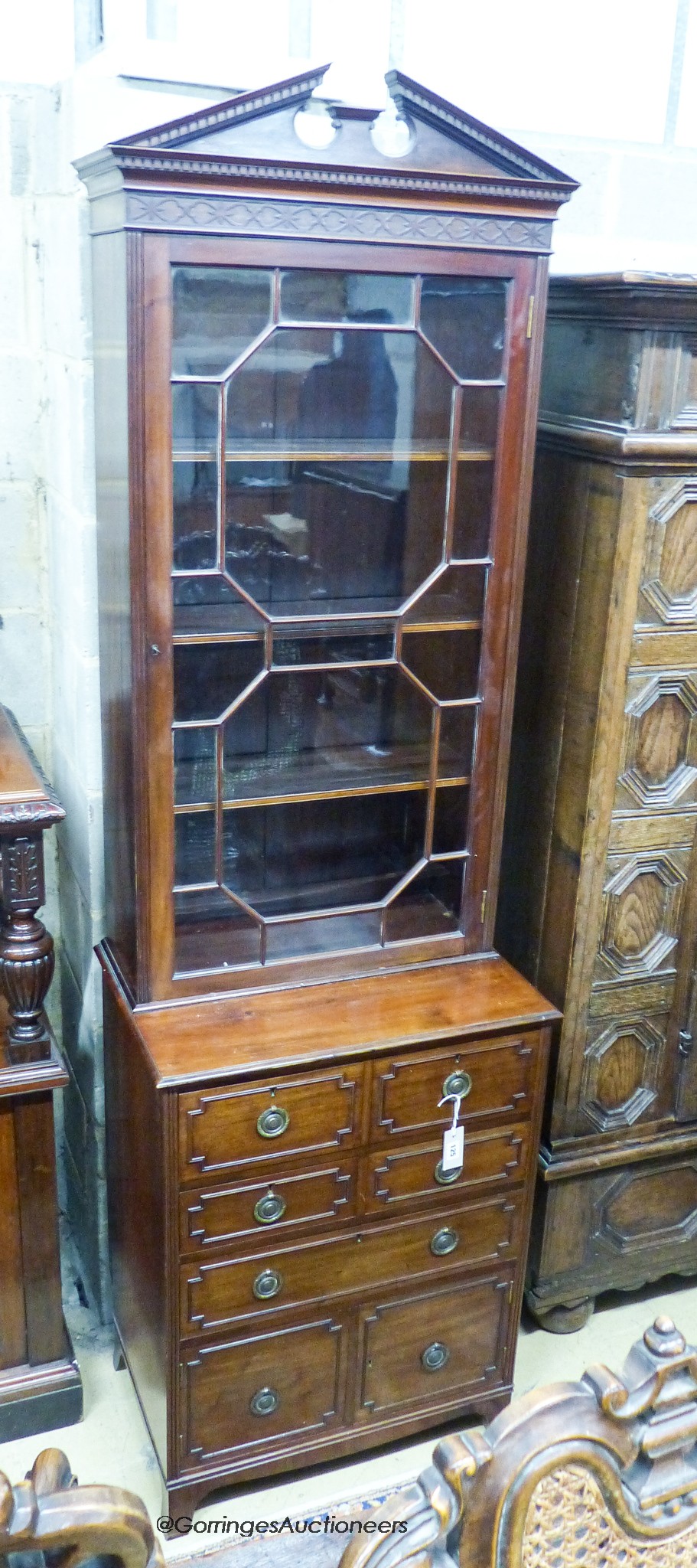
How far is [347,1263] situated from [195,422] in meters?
1.20

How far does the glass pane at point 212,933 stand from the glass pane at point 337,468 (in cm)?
43

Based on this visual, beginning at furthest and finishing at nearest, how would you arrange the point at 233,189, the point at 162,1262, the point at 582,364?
the point at 582,364
the point at 162,1262
the point at 233,189

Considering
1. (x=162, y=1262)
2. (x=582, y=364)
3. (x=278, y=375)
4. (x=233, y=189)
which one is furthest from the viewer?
(x=582, y=364)

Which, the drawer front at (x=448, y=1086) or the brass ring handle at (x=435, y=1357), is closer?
the drawer front at (x=448, y=1086)

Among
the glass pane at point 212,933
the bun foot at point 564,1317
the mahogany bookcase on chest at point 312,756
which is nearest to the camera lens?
the mahogany bookcase on chest at point 312,756

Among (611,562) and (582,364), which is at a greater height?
(582,364)

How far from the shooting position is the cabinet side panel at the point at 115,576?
5.45 ft

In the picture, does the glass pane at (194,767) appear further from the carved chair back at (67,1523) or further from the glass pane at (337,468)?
the carved chair back at (67,1523)

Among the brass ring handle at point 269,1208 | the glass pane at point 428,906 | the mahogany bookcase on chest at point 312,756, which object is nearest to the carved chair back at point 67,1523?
the mahogany bookcase on chest at point 312,756

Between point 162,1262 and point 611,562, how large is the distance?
1.17 m

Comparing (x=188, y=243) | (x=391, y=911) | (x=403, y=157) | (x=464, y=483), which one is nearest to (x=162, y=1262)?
(x=391, y=911)

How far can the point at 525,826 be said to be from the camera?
220 cm

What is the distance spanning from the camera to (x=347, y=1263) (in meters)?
1.93

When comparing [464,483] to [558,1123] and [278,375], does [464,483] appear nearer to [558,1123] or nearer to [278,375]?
[278,375]
